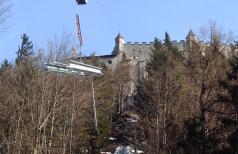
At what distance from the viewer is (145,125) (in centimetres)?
3716

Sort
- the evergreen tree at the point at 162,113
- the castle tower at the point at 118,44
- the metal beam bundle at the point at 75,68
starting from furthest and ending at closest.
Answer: the castle tower at the point at 118,44 → the evergreen tree at the point at 162,113 → the metal beam bundle at the point at 75,68

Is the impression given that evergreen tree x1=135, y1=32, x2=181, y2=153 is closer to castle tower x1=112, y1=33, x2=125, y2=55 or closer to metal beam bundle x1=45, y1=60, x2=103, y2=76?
metal beam bundle x1=45, y1=60, x2=103, y2=76

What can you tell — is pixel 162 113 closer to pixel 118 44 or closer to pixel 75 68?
pixel 75 68

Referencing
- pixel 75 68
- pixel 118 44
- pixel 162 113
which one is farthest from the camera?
pixel 118 44

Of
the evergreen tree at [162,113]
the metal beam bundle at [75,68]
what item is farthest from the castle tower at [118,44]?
the metal beam bundle at [75,68]

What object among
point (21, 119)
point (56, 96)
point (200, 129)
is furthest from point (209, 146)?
point (21, 119)

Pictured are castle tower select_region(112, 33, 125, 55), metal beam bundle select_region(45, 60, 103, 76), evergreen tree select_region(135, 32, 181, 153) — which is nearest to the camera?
metal beam bundle select_region(45, 60, 103, 76)

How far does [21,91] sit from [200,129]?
1190cm

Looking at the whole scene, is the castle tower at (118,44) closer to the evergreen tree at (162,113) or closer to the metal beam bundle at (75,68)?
the evergreen tree at (162,113)

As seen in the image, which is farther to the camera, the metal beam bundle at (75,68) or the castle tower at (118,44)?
the castle tower at (118,44)

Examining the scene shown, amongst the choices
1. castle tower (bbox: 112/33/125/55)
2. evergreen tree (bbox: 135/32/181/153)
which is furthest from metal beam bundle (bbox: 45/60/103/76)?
castle tower (bbox: 112/33/125/55)

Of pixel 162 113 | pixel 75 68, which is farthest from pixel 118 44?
pixel 75 68

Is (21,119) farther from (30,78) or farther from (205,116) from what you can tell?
(205,116)

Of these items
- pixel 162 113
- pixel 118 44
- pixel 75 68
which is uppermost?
pixel 118 44
